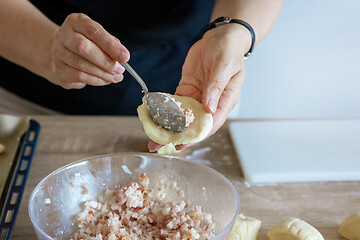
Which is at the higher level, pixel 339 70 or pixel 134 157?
pixel 134 157

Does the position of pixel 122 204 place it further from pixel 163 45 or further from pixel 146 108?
pixel 163 45

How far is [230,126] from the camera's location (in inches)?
54.2

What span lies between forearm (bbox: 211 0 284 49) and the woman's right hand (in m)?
0.51

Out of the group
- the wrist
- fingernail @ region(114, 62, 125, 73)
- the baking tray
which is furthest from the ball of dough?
the baking tray

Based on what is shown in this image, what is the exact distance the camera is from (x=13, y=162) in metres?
1.08

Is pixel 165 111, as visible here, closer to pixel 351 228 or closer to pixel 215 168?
pixel 215 168

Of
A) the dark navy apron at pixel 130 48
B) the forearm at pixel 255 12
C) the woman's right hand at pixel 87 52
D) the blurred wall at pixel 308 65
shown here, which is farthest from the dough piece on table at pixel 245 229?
the blurred wall at pixel 308 65

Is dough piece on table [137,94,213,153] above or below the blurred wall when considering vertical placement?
above

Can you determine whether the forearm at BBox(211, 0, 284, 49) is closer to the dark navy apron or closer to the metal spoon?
the dark navy apron

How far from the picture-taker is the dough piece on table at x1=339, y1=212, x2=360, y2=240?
882 millimetres

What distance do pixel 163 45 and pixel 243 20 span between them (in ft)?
1.35

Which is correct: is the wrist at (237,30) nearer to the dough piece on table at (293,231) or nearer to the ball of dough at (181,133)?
the ball of dough at (181,133)

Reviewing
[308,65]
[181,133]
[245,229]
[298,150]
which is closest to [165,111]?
[181,133]

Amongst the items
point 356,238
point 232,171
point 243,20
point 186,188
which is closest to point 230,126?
point 232,171
